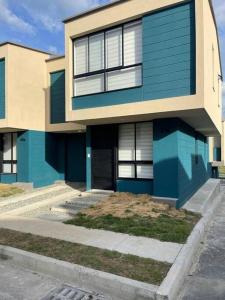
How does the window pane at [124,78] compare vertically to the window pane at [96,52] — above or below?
below

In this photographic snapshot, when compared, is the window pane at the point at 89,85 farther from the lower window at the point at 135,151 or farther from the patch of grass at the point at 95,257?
the patch of grass at the point at 95,257

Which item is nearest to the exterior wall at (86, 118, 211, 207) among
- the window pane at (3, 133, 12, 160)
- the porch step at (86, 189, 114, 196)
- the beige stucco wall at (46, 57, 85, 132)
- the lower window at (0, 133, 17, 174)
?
the porch step at (86, 189, 114, 196)

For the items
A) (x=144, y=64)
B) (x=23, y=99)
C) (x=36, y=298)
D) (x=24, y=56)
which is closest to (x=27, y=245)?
(x=36, y=298)

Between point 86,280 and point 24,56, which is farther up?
point 24,56

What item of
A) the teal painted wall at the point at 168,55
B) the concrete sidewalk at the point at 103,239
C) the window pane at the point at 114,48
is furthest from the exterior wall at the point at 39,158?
the teal painted wall at the point at 168,55

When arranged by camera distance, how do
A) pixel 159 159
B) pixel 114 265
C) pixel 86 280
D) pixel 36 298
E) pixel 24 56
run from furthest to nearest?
pixel 24 56
pixel 159 159
pixel 114 265
pixel 86 280
pixel 36 298

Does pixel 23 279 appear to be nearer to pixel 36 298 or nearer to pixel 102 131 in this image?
pixel 36 298

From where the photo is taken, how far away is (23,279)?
485 centimetres

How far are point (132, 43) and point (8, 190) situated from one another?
7.90 meters

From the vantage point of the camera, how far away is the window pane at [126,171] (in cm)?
1083

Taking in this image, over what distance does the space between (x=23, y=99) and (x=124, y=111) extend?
6134 millimetres

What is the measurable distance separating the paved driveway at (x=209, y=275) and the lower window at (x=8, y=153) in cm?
1030

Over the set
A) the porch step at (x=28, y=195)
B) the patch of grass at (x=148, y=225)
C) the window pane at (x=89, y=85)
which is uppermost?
the window pane at (x=89, y=85)

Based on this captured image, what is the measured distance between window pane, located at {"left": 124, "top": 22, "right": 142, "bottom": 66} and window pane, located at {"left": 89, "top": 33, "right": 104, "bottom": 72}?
2.96 ft
